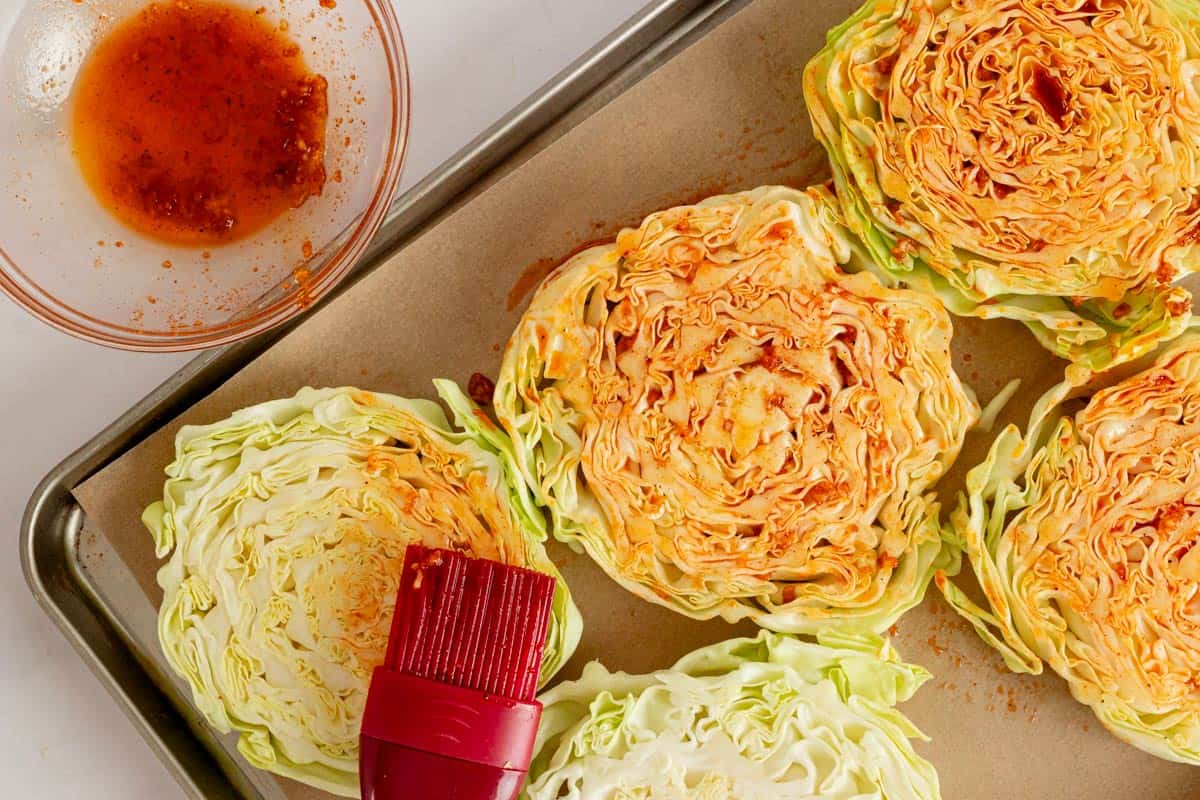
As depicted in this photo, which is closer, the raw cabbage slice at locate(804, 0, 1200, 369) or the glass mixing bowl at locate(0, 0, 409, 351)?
the raw cabbage slice at locate(804, 0, 1200, 369)

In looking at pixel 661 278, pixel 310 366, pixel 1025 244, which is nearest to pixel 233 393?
pixel 310 366

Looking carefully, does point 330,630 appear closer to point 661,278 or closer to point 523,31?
point 661,278

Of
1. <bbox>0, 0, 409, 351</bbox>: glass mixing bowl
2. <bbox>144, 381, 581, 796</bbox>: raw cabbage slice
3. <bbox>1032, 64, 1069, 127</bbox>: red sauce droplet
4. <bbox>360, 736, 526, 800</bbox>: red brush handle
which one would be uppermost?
<bbox>0, 0, 409, 351</bbox>: glass mixing bowl

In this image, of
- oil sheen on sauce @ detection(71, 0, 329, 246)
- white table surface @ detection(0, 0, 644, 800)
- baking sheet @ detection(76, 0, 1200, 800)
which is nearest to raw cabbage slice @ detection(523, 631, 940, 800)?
baking sheet @ detection(76, 0, 1200, 800)

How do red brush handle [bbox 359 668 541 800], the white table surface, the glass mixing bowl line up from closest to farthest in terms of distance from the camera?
red brush handle [bbox 359 668 541 800] < the glass mixing bowl < the white table surface

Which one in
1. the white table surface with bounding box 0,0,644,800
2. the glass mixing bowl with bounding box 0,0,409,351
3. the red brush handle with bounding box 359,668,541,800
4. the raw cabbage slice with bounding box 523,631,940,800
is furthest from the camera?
the white table surface with bounding box 0,0,644,800

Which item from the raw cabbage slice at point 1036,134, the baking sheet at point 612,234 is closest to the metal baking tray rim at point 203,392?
the baking sheet at point 612,234

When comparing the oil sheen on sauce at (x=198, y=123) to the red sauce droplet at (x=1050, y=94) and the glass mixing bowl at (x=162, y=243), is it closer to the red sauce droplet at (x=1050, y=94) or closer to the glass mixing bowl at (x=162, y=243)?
the glass mixing bowl at (x=162, y=243)

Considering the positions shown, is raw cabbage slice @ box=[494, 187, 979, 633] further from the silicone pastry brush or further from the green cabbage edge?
the silicone pastry brush
